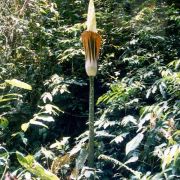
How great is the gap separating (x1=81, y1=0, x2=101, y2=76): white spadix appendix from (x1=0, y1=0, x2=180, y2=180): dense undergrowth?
258 millimetres

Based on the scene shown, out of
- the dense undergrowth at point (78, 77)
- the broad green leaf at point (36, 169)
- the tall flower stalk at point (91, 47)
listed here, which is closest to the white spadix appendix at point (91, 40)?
the tall flower stalk at point (91, 47)

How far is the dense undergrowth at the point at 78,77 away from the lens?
253 centimetres

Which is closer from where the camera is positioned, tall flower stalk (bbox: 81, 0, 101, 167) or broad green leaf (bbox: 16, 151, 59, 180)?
broad green leaf (bbox: 16, 151, 59, 180)

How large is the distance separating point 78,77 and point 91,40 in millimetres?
1058

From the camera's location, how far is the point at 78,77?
338 cm

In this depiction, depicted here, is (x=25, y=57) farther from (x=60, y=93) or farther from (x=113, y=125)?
(x=113, y=125)

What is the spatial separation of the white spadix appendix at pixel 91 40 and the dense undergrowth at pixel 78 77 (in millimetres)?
258

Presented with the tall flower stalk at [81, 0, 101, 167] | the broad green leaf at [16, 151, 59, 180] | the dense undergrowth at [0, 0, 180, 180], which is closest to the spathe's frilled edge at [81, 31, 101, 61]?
the tall flower stalk at [81, 0, 101, 167]

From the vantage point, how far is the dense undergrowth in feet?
8.31

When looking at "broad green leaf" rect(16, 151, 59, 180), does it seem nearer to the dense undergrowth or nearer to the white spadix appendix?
the dense undergrowth

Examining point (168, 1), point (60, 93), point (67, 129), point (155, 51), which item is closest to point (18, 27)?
point (60, 93)

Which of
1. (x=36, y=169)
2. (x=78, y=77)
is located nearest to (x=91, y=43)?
(x=36, y=169)

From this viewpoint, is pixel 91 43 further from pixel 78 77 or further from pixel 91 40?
pixel 78 77

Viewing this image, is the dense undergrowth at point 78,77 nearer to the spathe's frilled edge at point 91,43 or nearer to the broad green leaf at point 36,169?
the spathe's frilled edge at point 91,43
